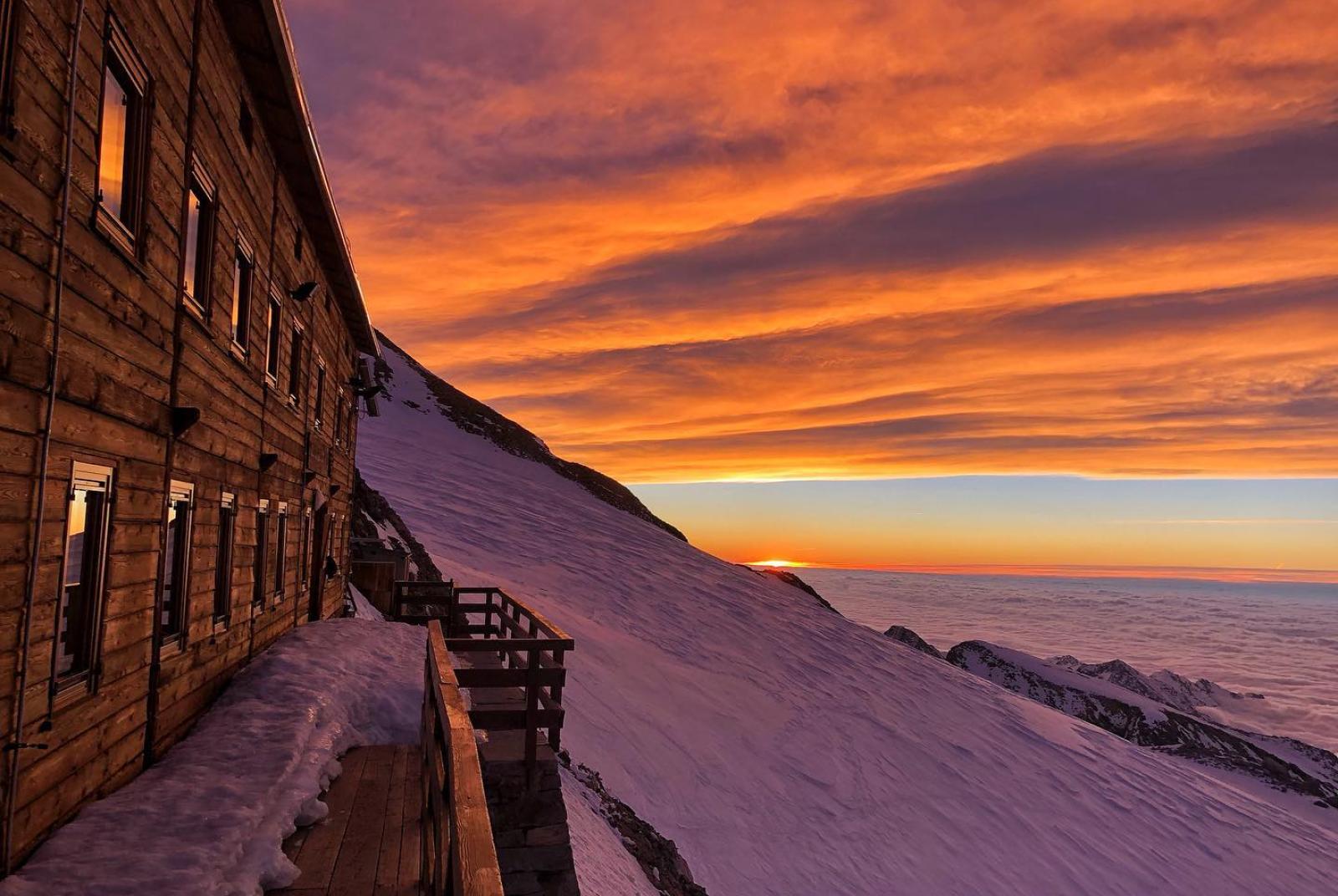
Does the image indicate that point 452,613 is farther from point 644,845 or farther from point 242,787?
point 242,787

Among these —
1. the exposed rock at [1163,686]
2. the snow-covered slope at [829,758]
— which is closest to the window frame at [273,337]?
the snow-covered slope at [829,758]

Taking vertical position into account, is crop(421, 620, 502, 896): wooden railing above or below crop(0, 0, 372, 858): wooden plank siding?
below

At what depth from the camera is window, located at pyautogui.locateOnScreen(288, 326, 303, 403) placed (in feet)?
44.3

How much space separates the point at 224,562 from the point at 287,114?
19.2 feet

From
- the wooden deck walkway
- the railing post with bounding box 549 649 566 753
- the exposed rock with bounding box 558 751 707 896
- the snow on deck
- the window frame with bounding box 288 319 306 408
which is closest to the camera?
the snow on deck

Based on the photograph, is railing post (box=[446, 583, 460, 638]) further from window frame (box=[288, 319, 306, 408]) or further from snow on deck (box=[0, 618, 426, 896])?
snow on deck (box=[0, 618, 426, 896])

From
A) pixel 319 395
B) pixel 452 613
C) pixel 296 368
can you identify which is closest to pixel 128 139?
pixel 296 368

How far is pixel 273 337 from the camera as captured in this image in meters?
12.2

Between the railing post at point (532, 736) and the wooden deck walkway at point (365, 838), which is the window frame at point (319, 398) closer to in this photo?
the railing post at point (532, 736)

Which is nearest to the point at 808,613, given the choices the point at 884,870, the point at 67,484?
the point at 884,870

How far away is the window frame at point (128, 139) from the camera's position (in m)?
5.80

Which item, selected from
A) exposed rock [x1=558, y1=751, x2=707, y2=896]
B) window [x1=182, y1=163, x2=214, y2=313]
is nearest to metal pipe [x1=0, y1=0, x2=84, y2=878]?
window [x1=182, y1=163, x2=214, y2=313]

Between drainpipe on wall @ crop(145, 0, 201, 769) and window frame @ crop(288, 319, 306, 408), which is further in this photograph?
window frame @ crop(288, 319, 306, 408)

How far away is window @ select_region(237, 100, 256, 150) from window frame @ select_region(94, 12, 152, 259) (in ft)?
10.8
